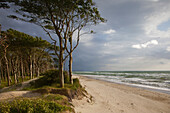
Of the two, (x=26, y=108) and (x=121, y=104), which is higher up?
(x=26, y=108)

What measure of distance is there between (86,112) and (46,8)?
414 inches

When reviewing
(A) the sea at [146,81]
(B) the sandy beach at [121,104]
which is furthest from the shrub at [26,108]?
(A) the sea at [146,81]

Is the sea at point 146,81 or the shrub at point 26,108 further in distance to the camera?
the sea at point 146,81

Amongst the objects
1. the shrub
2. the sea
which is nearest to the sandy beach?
the shrub

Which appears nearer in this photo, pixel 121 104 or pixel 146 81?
pixel 121 104

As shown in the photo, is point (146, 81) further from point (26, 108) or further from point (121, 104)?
point (26, 108)

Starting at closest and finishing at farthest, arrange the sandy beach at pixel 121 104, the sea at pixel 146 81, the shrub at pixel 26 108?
the shrub at pixel 26 108
the sandy beach at pixel 121 104
the sea at pixel 146 81

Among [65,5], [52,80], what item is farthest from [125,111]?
[65,5]

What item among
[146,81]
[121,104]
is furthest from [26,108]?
[146,81]

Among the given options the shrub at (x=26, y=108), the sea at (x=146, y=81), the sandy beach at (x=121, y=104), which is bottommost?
the sea at (x=146, y=81)

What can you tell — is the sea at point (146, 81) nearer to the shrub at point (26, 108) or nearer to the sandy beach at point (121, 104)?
the sandy beach at point (121, 104)

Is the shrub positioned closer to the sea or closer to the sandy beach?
the sandy beach

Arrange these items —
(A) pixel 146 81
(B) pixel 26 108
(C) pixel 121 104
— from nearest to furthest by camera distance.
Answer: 1. (B) pixel 26 108
2. (C) pixel 121 104
3. (A) pixel 146 81

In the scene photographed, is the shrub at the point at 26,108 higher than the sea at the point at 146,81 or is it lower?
higher
